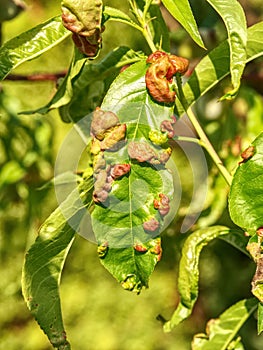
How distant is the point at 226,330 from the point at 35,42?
1.85 feet

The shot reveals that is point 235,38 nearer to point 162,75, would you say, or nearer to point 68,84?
point 162,75

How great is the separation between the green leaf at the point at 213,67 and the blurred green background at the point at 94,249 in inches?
18.4

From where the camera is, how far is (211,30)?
1711mm

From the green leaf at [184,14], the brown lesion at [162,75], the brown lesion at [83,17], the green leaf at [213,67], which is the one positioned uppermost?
the brown lesion at [83,17]

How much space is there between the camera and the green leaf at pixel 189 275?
1.03m

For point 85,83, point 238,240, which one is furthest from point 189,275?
point 85,83

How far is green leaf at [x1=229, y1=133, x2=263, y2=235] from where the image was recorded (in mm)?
812

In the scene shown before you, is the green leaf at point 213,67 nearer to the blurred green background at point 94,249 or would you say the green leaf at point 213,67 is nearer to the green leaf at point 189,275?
the green leaf at point 189,275

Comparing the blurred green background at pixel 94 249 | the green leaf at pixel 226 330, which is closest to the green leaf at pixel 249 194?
the green leaf at pixel 226 330

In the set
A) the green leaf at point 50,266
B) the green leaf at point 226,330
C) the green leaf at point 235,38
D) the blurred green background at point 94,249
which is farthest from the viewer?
the blurred green background at point 94,249

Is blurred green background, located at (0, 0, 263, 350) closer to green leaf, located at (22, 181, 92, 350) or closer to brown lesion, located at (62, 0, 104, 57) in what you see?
green leaf, located at (22, 181, 92, 350)

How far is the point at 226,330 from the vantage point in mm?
1141

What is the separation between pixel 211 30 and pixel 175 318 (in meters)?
0.89

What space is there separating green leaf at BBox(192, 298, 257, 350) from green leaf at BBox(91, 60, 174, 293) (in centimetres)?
33
